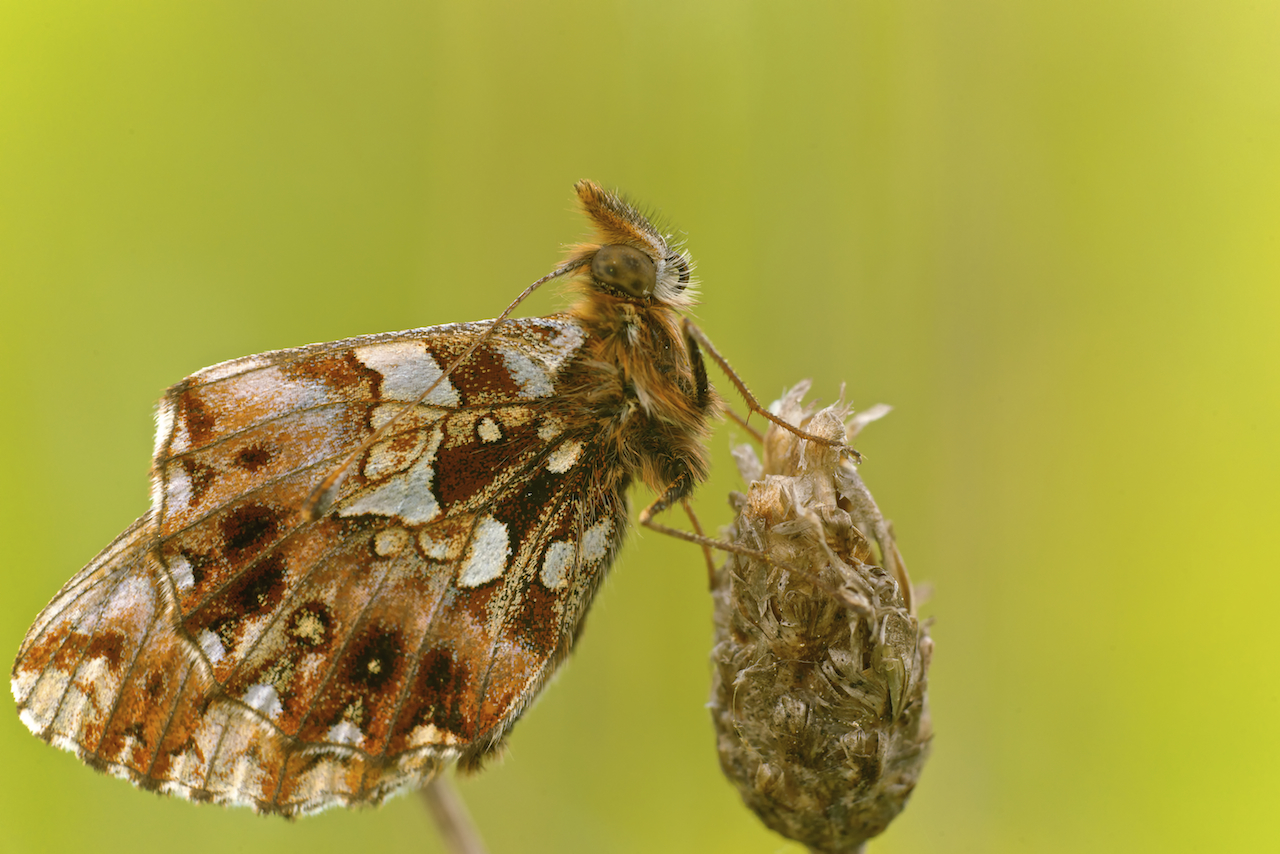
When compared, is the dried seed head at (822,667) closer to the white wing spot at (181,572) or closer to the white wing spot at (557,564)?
the white wing spot at (557,564)

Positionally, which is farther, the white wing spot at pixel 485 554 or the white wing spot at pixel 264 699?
the white wing spot at pixel 485 554

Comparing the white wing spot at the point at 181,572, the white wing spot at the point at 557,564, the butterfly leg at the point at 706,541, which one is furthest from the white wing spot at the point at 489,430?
the white wing spot at the point at 181,572

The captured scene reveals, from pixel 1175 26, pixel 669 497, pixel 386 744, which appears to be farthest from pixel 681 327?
pixel 1175 26

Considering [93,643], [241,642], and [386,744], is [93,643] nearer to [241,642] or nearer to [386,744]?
[241,642]

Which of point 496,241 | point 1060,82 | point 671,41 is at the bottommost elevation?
point 1060,82

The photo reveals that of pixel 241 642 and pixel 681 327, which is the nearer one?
pixel 241 642

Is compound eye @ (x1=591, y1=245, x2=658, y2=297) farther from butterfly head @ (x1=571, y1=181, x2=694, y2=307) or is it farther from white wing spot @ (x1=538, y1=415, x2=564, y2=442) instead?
white wing spot @ (x1=538, y1=415, x2=564, y2=442)
